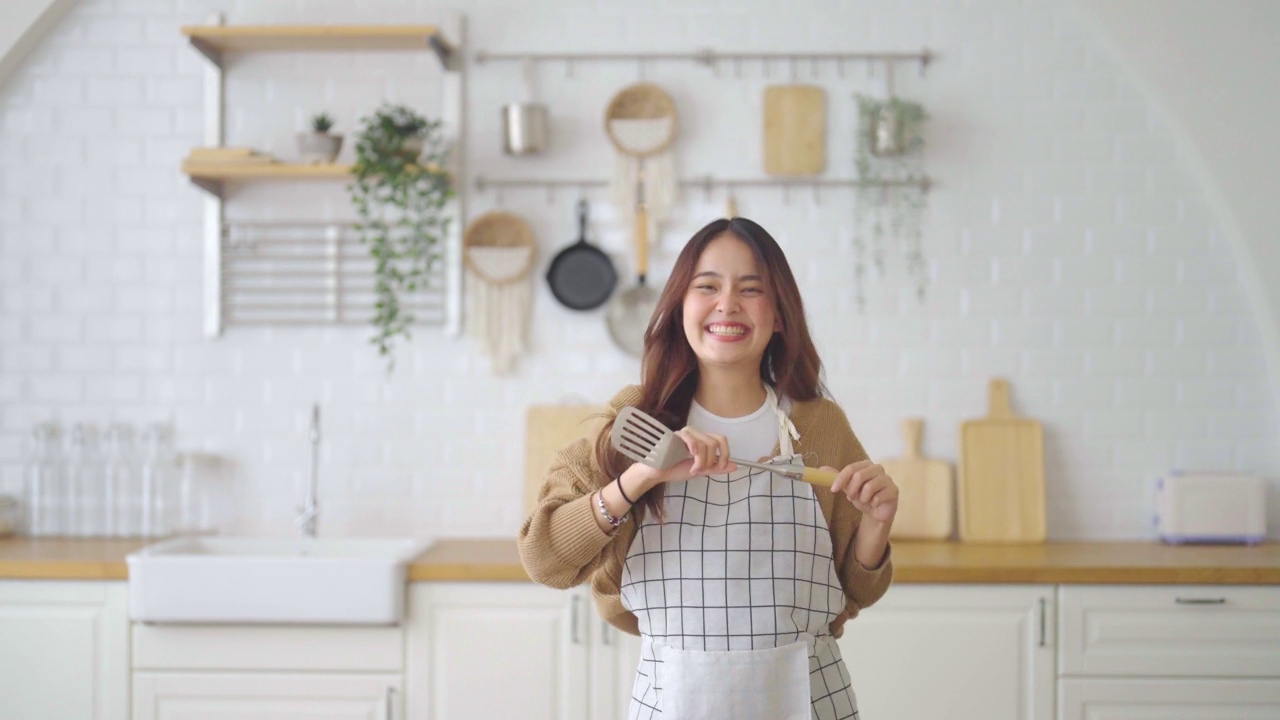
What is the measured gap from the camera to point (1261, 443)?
346 centimetres

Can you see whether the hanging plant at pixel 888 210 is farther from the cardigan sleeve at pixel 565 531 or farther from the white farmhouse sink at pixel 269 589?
the cardigan sleeve at pixel 565 531

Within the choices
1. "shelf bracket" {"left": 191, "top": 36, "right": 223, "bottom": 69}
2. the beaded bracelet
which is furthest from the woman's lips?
"shelf bracket" {"left": 191, "top": 36, "right": 223, "bottom": 69}

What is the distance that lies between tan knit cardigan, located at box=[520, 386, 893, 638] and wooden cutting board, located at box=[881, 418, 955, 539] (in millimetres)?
1660

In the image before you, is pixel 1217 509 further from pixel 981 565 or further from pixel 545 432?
pixel 545 432

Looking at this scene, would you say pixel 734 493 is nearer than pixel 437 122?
Yes

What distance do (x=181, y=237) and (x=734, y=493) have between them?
248 cm

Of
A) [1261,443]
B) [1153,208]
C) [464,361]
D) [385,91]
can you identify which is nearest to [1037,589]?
[1261,443]

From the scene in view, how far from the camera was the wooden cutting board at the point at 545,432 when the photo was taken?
136 inches

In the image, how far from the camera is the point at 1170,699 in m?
2.91

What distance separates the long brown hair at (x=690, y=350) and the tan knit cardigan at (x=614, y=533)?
0.03 meters

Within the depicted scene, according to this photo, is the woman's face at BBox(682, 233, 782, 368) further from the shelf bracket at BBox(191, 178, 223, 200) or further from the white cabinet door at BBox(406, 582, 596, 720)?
the shelf bracket at BBox(191, 178, 223, 200)

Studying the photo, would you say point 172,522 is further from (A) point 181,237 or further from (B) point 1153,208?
(B) point 1153,208

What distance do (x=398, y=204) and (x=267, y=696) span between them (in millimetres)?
1332

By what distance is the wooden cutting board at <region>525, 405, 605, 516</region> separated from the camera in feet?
11.3
